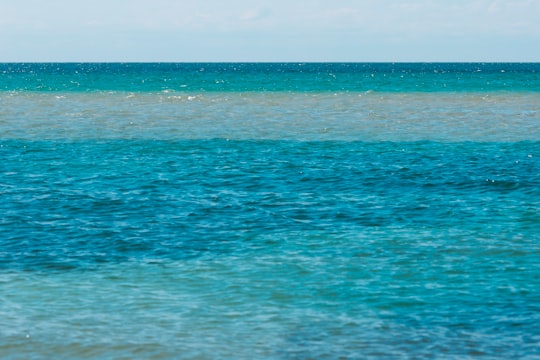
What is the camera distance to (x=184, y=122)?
196 ft

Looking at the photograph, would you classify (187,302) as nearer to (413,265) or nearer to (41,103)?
(413,265)

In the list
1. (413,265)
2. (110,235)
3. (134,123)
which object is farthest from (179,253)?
(134,123)

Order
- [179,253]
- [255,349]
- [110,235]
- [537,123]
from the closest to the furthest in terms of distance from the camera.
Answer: [255,349], [179,253], [110,235], [537,123]

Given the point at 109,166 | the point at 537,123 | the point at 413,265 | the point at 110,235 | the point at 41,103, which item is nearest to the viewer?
the point at 413,265

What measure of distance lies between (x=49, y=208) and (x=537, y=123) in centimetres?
3872

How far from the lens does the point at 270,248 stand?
22812mm

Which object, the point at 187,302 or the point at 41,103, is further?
the point at 41,103

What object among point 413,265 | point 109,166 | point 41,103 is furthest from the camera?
point 41,103

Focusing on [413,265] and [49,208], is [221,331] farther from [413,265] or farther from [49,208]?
[49,208]

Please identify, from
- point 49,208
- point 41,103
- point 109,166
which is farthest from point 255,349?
point 41,103

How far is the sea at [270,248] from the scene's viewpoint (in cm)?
1608

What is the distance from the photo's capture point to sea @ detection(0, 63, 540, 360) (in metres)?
16.1

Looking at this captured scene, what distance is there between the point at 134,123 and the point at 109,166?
22606mm

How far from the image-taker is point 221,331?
16453mm
